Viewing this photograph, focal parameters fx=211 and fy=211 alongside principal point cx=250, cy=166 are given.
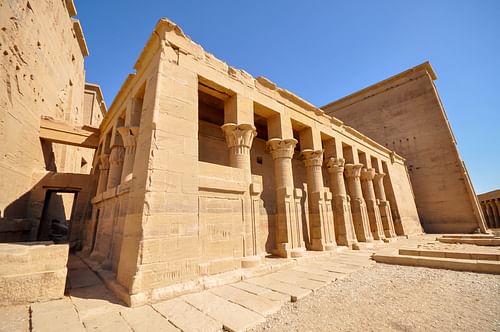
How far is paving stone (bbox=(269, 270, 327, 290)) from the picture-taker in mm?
3818

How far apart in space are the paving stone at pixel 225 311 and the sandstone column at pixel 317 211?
16.4ft

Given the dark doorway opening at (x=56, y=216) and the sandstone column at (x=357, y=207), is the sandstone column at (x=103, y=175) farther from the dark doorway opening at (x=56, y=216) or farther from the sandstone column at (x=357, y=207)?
the sandstone column at (x=357, y=207)

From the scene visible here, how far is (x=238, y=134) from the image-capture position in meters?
5.62

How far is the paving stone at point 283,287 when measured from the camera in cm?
334

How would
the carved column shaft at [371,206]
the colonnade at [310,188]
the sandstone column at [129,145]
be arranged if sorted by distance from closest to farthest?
1. the sandstone column at [129,145]
2. the colonnade at [310,188]
3. the carved column shaft at [371,206]

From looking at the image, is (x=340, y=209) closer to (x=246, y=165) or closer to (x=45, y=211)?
(x=246, y=165)

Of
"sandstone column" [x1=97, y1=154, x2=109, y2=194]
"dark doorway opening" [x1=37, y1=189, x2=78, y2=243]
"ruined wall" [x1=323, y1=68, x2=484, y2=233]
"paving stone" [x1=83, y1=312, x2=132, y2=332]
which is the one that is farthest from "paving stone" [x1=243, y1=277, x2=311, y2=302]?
"ruined wall" [x1=323, y1=68, x2=484, y2=233]

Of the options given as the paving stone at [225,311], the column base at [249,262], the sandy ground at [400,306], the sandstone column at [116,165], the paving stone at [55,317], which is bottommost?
the sandy ground at [400,306]

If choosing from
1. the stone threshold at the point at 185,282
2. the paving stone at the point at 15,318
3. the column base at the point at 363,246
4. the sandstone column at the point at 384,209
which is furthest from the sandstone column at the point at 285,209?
the sandstone column at the point at 384,209

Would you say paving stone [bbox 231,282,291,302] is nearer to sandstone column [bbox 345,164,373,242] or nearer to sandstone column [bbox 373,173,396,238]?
sandstone column [bbox 345,164,373,242]

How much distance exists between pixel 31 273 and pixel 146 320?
204cm

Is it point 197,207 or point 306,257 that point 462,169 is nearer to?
point 306,257

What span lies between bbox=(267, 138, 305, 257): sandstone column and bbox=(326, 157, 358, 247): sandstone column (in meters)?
2.78

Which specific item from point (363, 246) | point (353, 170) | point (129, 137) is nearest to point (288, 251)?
point (363, 246)
